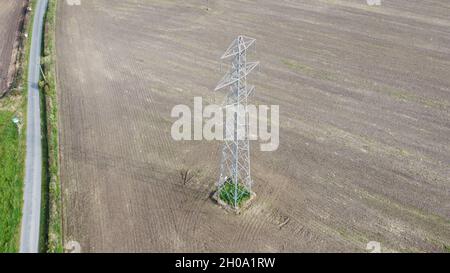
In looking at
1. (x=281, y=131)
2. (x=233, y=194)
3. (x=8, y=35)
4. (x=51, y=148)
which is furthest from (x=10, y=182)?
(x=8, y=35)

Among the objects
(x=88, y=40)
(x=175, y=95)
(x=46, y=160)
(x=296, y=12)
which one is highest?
(x=296, y=12)

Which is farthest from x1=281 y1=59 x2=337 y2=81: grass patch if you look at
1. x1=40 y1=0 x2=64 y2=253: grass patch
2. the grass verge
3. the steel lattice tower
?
the grass verge

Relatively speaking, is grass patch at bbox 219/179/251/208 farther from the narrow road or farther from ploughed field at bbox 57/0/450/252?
the narrow road

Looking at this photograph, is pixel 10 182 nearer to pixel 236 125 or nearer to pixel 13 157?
pixel 13 157

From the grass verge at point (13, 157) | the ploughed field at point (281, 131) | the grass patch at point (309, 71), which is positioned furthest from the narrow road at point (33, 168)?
the grass patch at point (309, 71)
